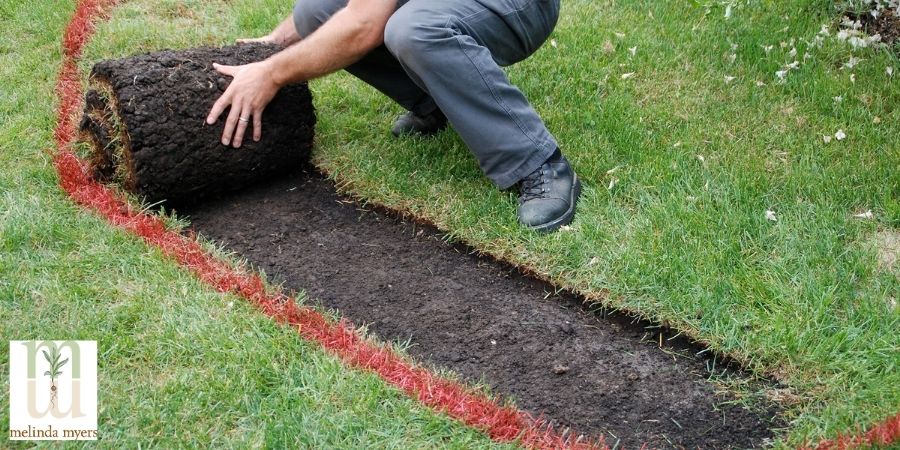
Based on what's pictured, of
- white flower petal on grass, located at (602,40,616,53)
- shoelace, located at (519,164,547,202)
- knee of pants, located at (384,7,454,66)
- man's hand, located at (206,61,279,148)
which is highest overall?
knee of pants, located at (384,7,454,66)

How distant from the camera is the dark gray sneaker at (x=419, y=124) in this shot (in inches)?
161

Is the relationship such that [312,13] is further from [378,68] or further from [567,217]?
[567,217]

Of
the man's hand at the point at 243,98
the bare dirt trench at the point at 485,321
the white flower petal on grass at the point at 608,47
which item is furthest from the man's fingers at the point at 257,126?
the white flower petal on grass at the point at 608,47

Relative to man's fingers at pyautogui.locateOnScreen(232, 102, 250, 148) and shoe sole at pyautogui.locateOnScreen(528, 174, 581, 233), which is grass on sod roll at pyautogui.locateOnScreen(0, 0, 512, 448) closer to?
man's fingers at pyautogui.locateOnScreen(232, 102, 250, 148)

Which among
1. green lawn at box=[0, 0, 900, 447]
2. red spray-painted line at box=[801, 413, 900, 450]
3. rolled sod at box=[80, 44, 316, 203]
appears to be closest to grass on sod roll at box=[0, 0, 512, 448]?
green lawn at box=[0, 0, 900, 447]

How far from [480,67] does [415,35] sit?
0.93 ft

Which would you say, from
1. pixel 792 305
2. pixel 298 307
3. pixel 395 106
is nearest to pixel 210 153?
pixel 298 307

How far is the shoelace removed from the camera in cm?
345

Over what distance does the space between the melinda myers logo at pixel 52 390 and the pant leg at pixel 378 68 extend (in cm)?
180

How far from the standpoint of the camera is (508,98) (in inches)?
133

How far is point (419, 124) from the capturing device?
411 cm

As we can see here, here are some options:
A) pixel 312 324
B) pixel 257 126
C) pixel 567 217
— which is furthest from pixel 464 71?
pixel 312 324

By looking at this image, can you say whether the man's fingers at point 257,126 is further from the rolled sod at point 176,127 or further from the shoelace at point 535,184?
the shoelace at point 535,184

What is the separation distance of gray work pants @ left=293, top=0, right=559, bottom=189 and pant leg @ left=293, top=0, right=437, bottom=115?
41 cm
